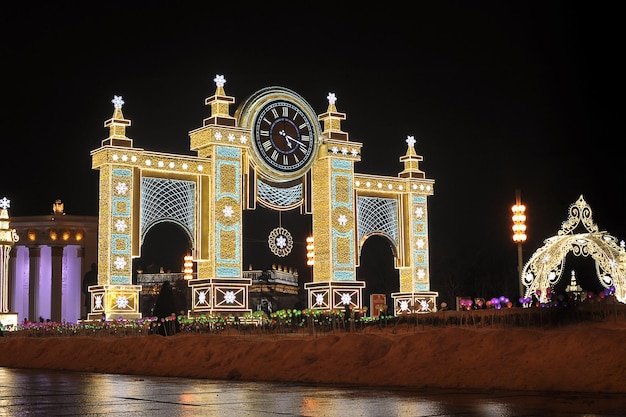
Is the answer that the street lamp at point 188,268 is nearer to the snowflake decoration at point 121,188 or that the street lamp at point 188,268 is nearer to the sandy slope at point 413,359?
the snowflake decoration at point 121,188

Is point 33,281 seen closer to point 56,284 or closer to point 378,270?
point 56,284

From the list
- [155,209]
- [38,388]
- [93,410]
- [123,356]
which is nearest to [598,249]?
[155,209]

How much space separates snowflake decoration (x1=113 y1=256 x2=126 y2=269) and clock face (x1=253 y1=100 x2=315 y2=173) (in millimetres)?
7723

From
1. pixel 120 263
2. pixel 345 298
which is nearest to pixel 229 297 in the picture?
pixel 120 263

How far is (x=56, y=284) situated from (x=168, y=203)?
27.5 metres

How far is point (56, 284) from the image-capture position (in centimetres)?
6259

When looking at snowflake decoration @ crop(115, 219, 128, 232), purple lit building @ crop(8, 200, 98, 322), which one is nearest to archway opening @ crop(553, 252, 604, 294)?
snowflake decoration @ crop(115, 219, 128, 232)

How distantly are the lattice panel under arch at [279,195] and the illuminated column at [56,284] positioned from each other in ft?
88.2

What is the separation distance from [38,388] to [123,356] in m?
6.49

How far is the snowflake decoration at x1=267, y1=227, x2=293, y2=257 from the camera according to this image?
133 ft

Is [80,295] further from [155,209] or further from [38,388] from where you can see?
[38,388]

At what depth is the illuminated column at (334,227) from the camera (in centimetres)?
4075

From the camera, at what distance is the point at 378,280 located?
242 feet

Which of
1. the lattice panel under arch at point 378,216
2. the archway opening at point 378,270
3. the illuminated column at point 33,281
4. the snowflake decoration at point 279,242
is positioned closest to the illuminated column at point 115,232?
the snowflake decoration at point 279,242
